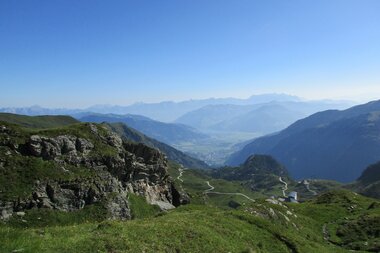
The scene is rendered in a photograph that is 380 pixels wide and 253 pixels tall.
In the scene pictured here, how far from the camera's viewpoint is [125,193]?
8788 cm

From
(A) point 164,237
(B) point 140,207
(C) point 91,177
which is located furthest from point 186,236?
(B) point 140,207

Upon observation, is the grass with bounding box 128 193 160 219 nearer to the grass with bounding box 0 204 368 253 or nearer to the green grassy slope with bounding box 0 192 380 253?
the green grassy slope with bounding box 0 192 380 253

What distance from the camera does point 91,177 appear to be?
7850 centimetres

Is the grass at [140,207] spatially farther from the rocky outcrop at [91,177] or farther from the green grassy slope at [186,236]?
the green grassy slope at [186,236]

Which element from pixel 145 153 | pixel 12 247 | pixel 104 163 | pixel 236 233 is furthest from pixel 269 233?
pixel 145 153

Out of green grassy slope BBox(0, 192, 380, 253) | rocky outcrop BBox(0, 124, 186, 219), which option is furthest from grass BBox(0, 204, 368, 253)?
rocky outcrop BBox(0, 124, 186, 219)

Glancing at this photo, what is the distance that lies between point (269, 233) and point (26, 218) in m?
42.5

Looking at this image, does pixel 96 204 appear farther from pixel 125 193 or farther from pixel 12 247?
pixel 12 247

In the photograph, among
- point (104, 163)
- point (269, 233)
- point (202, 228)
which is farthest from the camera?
point (104, 163)

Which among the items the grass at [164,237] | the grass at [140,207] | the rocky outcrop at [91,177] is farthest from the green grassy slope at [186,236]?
the grass at [140,207]

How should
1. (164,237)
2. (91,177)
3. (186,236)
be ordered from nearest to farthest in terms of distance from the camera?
(164,237) → (186,236) → (91,177)

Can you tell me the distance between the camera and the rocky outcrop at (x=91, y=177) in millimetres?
69000

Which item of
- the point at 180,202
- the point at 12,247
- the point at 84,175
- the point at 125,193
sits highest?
the point at 12,247

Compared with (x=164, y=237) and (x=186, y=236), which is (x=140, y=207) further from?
(x=164, y=237)
